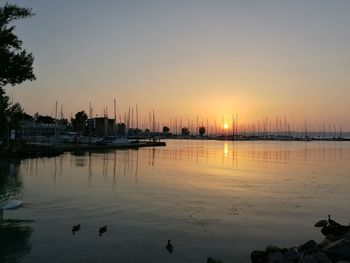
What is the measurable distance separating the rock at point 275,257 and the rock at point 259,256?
0.57 meters

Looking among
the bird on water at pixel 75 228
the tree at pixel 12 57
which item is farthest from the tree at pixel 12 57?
the bird on water at pixel 75 228

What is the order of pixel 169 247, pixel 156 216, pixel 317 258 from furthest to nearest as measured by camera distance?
1. pixel 156 216
2. pixel 169 247
3. pixel 317 258

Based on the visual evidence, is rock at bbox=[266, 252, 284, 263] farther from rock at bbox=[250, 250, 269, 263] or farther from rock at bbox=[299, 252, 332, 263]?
rock at bbox=[299, 252, 332, 263]

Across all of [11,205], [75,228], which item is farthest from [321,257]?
[11,205]

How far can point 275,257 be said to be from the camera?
50.4 feet

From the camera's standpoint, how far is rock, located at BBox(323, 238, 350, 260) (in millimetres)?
15203

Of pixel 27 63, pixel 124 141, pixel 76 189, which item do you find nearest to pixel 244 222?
pixel 76 189

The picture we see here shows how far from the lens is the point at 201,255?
17.6 m

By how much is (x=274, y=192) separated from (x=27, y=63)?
21573 millimetres

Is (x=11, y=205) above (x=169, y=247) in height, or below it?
above

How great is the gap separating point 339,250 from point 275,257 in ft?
7.39

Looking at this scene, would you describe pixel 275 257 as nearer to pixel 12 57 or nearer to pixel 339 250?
pixel 339 250

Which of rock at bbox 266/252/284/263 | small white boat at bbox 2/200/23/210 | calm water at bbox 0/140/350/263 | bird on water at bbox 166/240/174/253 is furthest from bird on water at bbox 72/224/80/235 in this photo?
rock at bbox 266/252/284/263

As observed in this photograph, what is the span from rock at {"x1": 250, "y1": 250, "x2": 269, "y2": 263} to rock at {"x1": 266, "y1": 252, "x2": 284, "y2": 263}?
57cm
